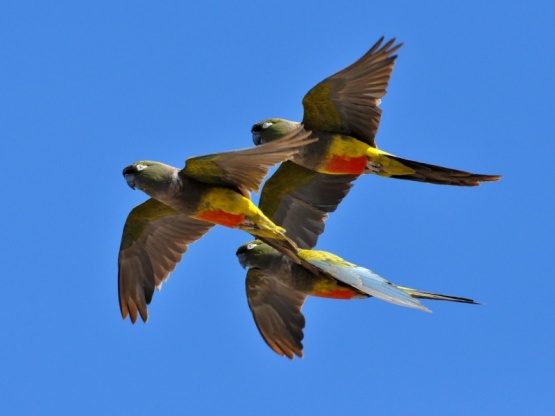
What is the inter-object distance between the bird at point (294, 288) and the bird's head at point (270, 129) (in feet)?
5.02

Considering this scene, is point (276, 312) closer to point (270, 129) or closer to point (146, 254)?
point (146, 254)

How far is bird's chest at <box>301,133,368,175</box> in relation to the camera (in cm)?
1753

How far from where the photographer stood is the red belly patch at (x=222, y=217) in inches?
643

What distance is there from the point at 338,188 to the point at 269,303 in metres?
1.91

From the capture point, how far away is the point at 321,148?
57.6 feet

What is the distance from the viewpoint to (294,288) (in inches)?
709

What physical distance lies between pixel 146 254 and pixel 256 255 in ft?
5.11

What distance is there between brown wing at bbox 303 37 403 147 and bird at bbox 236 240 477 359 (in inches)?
67.5

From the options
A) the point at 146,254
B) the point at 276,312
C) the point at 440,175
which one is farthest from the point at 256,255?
the point at 440,175

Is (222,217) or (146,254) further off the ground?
(146,254)

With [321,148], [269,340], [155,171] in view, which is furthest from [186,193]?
[269,340]

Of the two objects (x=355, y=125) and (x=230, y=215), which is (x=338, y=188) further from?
(x=230, y=215)

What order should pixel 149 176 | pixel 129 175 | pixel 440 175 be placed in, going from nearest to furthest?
pixel 149 176
pixel 129 175
pixel 440 175

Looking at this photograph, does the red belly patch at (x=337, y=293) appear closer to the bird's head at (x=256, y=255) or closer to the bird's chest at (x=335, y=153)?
the bird's head at (x=256, y=255)
